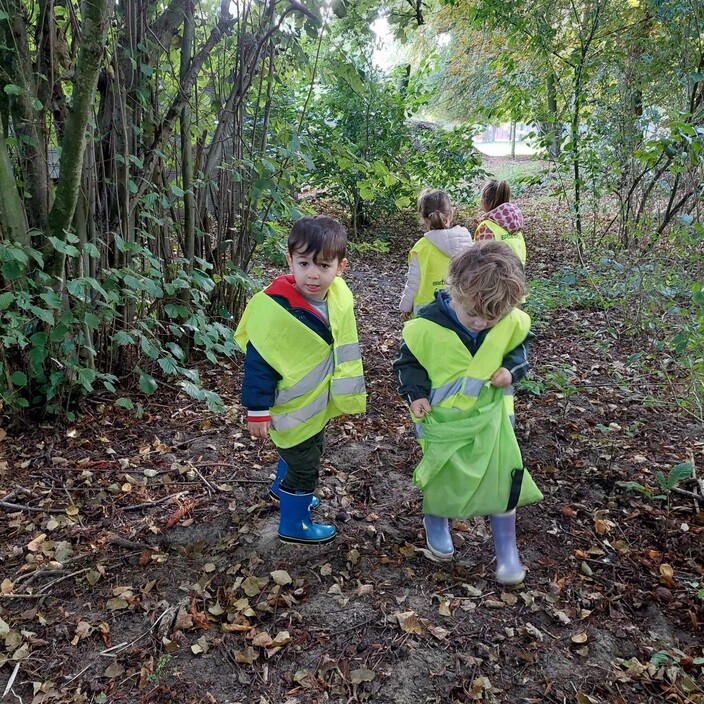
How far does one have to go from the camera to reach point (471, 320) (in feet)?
6.95

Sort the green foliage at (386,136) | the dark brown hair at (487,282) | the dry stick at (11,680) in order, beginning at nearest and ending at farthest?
the dry stick at (11,680) → the dark brown hair at (487,282) → the green foliage at (386,136)

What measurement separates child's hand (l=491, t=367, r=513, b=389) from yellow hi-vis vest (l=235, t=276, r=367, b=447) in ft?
1.84

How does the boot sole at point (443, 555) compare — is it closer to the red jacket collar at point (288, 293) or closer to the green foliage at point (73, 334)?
the red jacket collar at point (288, 293)

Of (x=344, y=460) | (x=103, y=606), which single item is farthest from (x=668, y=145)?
(x=103, y=606)

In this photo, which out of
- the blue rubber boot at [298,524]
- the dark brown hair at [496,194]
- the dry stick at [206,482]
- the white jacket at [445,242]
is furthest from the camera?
the dark brown hair at [496,194]

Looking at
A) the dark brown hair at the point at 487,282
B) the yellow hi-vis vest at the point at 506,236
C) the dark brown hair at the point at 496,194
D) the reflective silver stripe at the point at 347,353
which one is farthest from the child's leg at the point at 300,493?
the dark brown hair at the point at 496,194

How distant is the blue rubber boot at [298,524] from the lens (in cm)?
251

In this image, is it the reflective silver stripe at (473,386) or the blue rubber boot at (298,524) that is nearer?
the reflective silver stripe at (473,386)

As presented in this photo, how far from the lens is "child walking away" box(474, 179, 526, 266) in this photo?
162 inches

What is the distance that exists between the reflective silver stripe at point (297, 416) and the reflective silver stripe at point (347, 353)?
183mm

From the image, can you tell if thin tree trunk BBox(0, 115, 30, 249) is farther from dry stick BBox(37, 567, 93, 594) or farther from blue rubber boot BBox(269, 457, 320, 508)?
blue rubber boot BBox(269, 457, 320, 508)

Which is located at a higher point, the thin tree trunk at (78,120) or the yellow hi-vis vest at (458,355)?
the thin tree trunk at (78,120)

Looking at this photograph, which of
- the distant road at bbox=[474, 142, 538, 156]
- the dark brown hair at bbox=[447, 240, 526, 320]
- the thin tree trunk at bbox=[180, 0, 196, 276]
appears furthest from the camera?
the distant road at bbox=[474, 142, 538, 156]

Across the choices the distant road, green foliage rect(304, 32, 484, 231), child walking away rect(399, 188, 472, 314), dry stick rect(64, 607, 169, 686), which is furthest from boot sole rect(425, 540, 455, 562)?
the distant road
